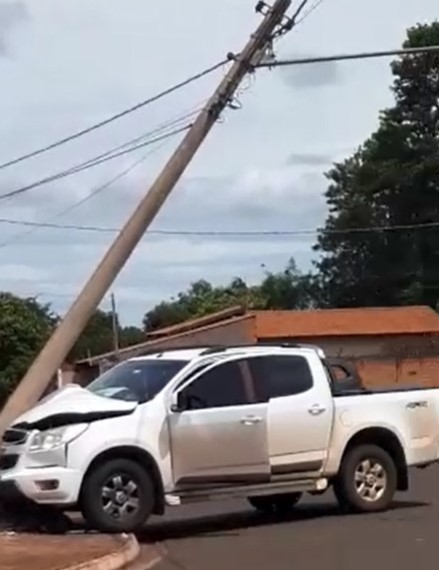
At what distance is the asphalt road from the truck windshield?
156 cm

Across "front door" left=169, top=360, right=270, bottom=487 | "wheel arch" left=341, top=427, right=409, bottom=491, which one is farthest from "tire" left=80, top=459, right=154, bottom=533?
"wheel arch" left=341, top=427, right=409, bottom=491

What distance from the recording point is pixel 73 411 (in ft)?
51.8

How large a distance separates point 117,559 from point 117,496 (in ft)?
6.47

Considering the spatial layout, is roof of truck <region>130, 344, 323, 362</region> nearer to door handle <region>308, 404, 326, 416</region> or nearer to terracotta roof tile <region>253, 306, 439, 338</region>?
door handle <region>308, 404, 326, 416</region>

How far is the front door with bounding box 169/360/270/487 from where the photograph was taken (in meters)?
16.0

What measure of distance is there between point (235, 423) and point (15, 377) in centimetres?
3793

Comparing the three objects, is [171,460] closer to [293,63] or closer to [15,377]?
[293,63]

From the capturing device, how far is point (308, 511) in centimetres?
1842

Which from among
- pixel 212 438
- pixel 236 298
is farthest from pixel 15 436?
pixel 236 298

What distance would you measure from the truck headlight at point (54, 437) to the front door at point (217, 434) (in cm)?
104

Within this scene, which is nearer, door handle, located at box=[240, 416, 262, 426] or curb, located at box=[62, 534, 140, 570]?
curb, located at box=[62, 534, 140, 570]

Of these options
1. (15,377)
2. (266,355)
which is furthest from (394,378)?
(266,355)

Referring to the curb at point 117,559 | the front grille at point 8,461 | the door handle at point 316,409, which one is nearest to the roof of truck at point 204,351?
the door handle at point 316,409

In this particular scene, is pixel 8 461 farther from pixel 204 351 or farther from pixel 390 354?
pixel 390 354
